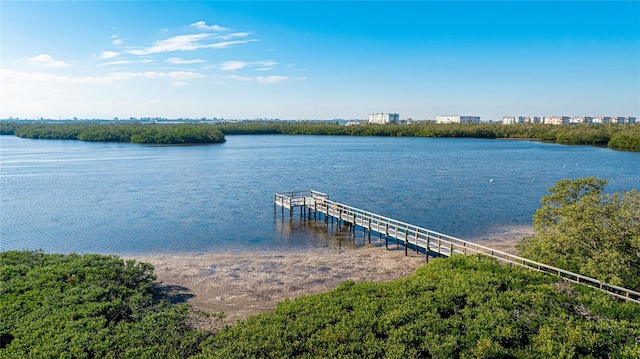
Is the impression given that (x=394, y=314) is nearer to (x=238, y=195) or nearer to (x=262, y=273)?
(x=262, y=273)

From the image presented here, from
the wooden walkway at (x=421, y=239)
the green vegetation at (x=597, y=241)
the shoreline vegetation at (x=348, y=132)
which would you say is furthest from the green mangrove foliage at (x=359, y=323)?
the shoreline vegetation at (x=348, y=132)

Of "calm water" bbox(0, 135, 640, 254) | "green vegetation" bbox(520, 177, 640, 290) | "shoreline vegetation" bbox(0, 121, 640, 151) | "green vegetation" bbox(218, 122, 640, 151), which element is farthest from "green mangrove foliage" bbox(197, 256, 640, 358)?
"shoreline vegetation" bbox(0, 121, 640, 151)

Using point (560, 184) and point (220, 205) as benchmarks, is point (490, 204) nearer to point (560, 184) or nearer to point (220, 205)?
point (560, 184)

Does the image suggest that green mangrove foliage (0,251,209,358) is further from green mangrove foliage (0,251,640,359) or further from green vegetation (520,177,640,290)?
green vegetation (520,177,640,290)

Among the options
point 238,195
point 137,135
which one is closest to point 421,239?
point 238,195

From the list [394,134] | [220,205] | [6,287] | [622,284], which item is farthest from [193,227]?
[394,134]

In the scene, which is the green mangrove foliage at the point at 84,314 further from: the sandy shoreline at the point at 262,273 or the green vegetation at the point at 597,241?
the green vegetation at the point at 597,241
